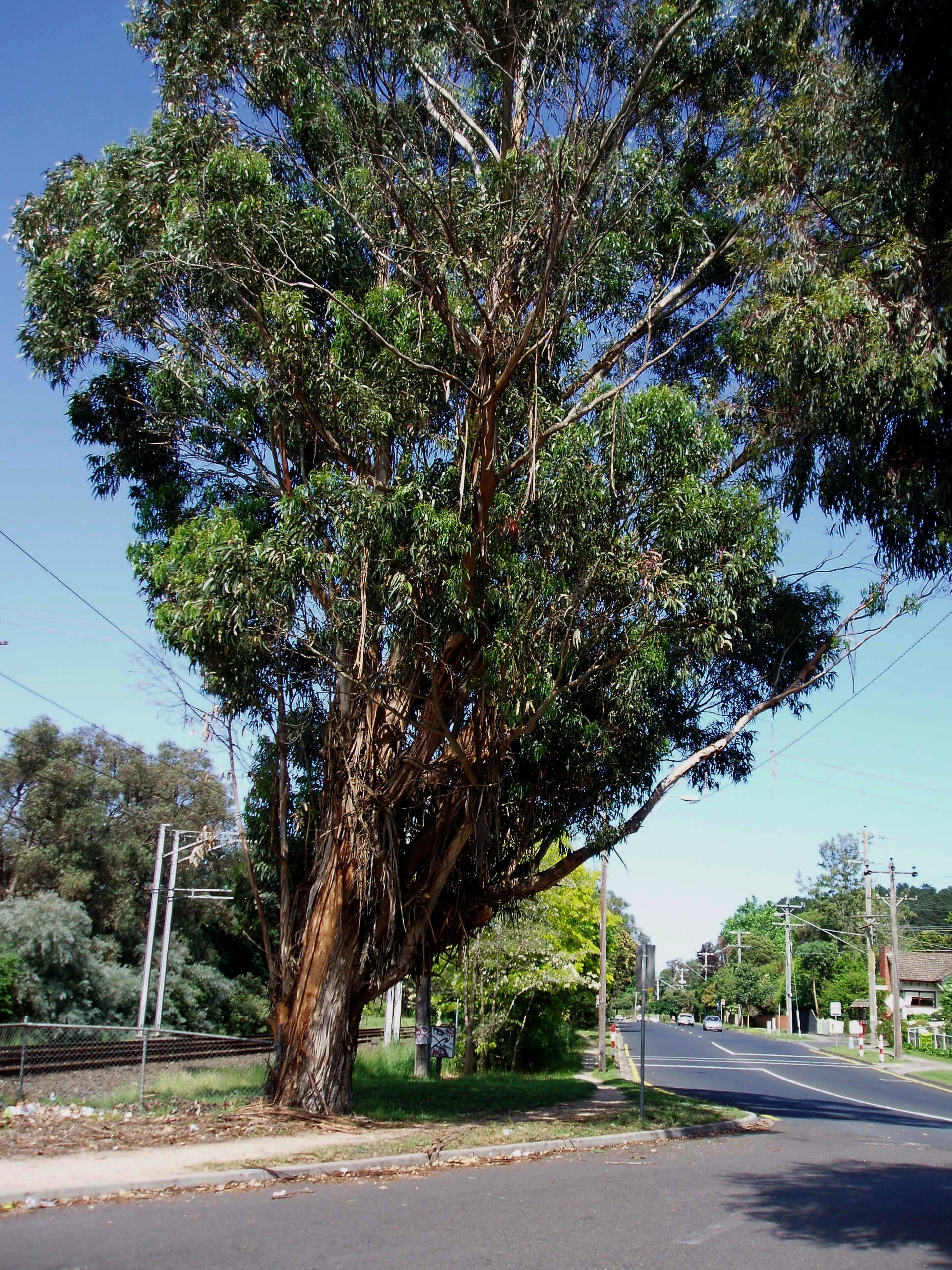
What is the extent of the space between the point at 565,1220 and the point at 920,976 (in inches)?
2851

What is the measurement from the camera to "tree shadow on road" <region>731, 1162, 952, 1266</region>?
736 cm

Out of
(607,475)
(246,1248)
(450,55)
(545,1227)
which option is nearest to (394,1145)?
(545,1227)

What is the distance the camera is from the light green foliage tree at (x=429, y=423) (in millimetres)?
12633

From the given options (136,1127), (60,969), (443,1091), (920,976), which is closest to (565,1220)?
(136,1127)

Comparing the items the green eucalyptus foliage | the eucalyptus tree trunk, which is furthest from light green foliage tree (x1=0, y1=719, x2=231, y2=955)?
the green eucalyptus foliage

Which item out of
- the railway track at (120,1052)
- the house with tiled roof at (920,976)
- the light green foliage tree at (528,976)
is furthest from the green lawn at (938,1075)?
the house with tiled roof at (920,976)

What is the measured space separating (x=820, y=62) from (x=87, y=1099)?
16.1 meters

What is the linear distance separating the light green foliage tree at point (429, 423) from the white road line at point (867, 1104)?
9.48m

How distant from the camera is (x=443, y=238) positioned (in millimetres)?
13633

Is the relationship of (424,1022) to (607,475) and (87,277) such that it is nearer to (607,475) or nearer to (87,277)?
(607,475)

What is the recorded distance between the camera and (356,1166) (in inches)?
399

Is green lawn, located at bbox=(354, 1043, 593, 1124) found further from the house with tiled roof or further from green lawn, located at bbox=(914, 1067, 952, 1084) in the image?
the house with tiled roof

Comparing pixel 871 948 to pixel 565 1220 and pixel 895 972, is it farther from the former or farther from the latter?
pixel 565 1220

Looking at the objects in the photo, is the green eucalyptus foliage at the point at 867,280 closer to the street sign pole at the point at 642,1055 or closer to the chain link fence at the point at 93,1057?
the street sign pole at the point at 642,1055
